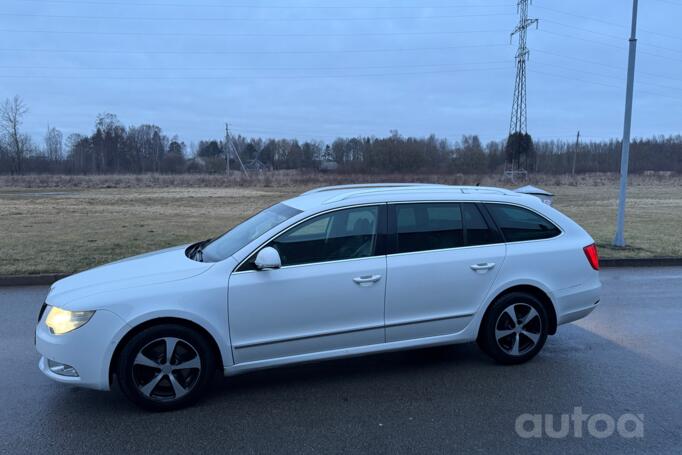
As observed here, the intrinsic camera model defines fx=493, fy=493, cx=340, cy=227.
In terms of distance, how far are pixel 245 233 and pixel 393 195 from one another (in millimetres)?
1401

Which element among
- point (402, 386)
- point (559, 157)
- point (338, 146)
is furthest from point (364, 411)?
point (559, 157)

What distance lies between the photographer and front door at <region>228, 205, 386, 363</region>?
3850 mm

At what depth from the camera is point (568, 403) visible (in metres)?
3.84

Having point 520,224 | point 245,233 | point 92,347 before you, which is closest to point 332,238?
point 245,233

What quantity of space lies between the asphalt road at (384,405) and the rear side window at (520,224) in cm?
120

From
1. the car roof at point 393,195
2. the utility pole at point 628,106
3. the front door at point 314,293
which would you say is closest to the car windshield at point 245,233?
Result: the car roof at point 393,195

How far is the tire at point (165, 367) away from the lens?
11.9ft

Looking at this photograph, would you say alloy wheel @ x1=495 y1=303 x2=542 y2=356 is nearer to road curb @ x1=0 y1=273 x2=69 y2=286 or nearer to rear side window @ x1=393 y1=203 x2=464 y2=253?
rear side window @ x1=393 y1=203 x2=464 y2=253

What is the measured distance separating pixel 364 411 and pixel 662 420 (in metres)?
2.16

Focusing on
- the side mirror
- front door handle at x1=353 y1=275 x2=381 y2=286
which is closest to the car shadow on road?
front door handle at x1=353 y1=275 x2=381 y2=286

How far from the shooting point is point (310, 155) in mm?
107375

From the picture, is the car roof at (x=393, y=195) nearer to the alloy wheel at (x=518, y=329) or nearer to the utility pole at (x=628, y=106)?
the alloy wheel at (x=518, y=329)

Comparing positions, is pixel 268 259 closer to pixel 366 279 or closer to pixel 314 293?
pixel 314 293

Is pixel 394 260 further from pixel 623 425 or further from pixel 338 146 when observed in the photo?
pixel 338 146
